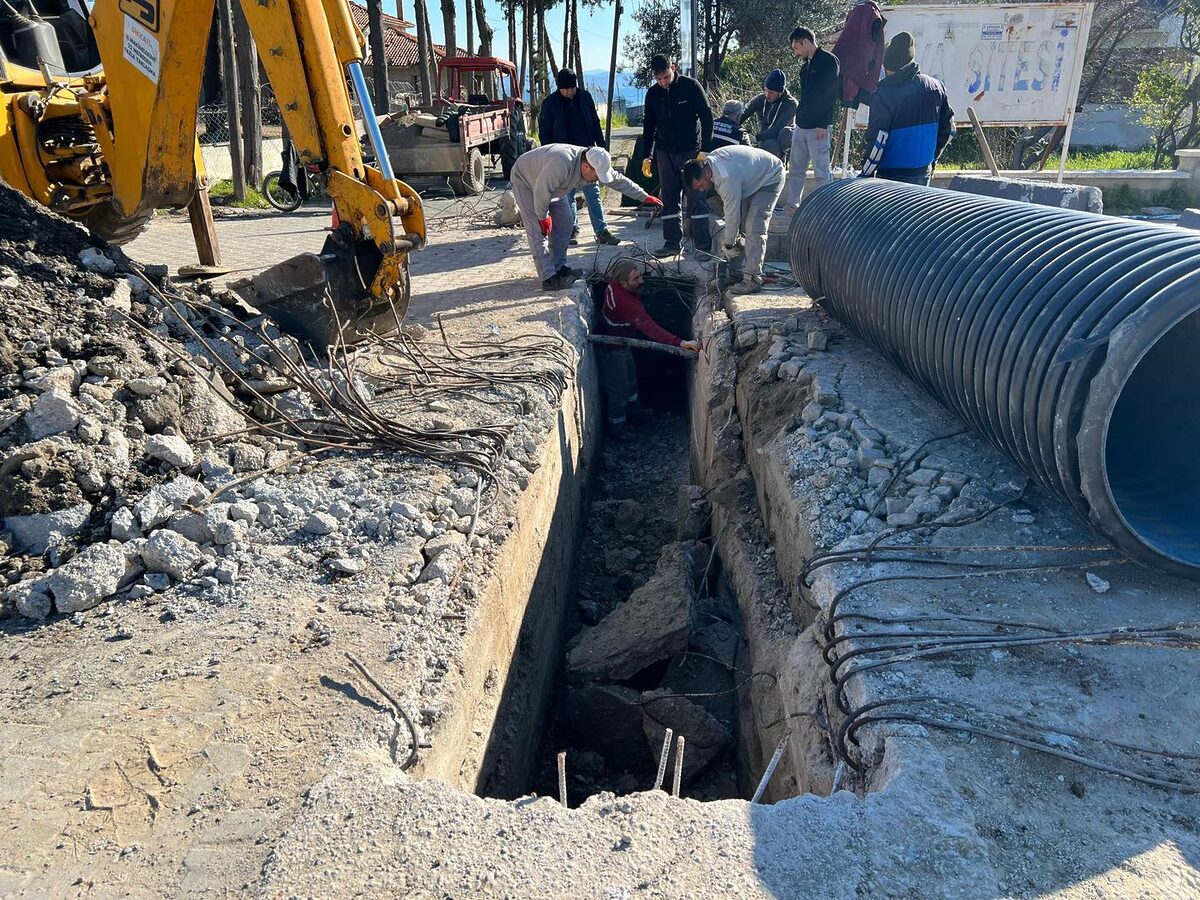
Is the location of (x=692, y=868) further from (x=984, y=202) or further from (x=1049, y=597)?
(x=984, y=202)

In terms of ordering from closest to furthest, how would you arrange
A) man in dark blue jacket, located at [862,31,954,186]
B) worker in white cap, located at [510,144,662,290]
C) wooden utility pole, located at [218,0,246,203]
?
man in dark blue jacket, located at [862,31,954,186] → worker in white cap, located at [510,144,662,290] → wooden utility pole, located at [218,0,246,203]

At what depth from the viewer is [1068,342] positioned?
2939 mm

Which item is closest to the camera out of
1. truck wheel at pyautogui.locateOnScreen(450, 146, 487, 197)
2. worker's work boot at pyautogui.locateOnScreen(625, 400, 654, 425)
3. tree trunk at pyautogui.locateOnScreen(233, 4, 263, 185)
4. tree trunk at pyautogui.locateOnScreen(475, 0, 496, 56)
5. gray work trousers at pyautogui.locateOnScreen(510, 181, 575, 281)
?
gray work trousers at pyautogui.locateOnScreen(510, 181, 575, 281)

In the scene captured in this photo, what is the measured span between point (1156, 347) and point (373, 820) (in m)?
3.67

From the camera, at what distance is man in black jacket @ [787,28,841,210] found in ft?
24.8

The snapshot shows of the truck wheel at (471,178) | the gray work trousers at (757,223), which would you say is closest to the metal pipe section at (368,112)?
the gray work trousers at (757,223)

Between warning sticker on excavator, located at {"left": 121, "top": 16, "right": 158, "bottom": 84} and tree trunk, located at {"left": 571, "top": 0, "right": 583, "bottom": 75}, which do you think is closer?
warning sticker on excavator, located at {"left": 121, "top": 16, "right": 158, "bottom": 84}

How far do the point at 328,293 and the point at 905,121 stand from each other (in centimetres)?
477

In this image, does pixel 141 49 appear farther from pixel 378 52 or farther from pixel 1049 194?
pixel 378 52

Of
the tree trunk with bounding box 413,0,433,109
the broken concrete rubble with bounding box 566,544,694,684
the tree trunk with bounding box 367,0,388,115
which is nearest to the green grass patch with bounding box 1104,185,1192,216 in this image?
the broken concrete rubble with bounding box 566,544,694,684

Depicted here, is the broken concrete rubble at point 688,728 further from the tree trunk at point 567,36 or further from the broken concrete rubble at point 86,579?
the tree trunk at point 567,36

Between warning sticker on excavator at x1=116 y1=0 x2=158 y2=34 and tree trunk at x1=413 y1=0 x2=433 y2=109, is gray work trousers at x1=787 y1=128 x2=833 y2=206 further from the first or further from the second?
tree trunk at x1=413 y1=0 x2=433 y2=109

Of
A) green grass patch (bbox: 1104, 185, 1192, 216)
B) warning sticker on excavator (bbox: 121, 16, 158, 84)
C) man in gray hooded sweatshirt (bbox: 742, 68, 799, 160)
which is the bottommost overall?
green grass patch (bbox: 1104, 185, 1192, 216)

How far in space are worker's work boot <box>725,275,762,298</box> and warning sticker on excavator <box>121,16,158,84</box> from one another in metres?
4.62
